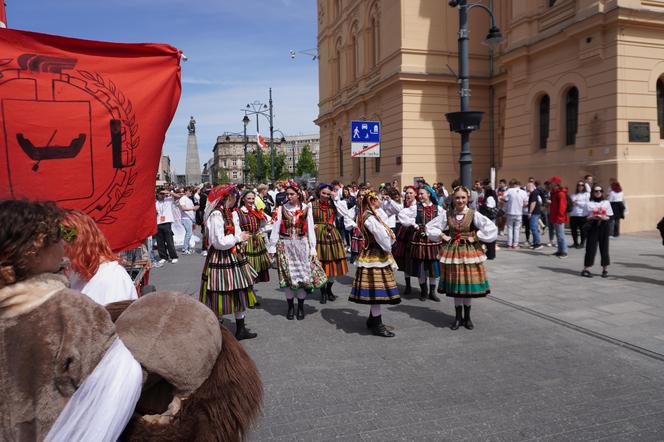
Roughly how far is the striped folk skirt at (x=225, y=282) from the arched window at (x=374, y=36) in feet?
Answer: 74.7

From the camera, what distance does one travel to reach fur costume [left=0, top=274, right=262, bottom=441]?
133 centimetres

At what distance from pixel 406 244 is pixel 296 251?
2581 mm

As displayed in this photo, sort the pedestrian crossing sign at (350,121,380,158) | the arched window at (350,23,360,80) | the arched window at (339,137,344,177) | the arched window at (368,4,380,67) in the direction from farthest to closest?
the arched window at (339,137,344,177) < the arched window at (350,23,360,80) < the arched window at (368,4,380,67) < the pedestrian crossing sign at (350,121,380,158)

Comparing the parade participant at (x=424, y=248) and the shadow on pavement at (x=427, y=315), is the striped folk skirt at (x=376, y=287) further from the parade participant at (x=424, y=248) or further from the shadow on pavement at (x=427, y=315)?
the parade participant at (x=424, y=248)

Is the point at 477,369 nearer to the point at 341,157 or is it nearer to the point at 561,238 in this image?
the point at 561,238

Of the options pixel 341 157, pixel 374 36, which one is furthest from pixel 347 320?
pixel 341 157

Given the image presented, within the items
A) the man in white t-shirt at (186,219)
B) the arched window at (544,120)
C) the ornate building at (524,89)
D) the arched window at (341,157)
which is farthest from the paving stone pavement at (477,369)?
the arched window at (341,157)

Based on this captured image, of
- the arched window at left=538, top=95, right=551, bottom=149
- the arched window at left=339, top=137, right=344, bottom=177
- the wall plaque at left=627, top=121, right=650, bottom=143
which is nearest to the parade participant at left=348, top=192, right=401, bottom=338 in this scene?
the wall plaque at left=627, top=121, right=650, bottom=143

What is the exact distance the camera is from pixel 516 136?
19172 millimetres

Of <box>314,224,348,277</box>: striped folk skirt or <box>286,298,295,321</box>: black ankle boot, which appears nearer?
<box>286,298,295,321</box>: black ankle boot

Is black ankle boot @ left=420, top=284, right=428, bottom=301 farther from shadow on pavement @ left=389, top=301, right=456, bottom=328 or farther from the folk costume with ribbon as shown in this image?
the folk costume with ribbon

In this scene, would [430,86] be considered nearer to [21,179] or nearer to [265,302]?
[265,302]

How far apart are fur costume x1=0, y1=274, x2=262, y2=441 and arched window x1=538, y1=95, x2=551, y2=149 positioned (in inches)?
733

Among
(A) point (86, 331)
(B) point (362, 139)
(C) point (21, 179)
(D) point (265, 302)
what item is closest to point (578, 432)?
(A) point (86, 331)
